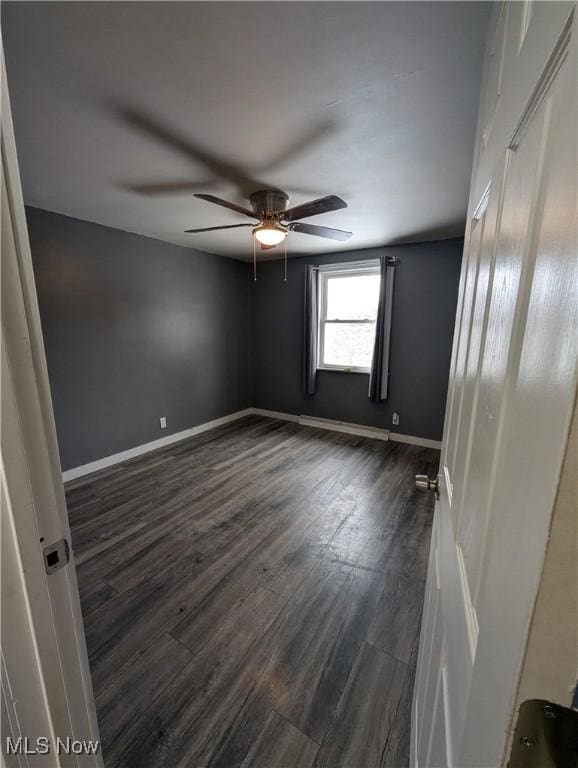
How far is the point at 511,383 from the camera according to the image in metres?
0.41

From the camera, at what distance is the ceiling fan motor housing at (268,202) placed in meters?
2.13

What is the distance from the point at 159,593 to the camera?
167 centimetres

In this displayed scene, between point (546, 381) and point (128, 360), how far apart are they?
364 cm

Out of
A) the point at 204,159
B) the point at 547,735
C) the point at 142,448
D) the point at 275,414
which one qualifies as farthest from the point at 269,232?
the point at 275,414

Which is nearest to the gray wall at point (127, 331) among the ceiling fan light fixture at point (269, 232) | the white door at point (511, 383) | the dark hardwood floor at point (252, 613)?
the dark hardwood floor at point (252, 613)

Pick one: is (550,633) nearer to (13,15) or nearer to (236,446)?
(13,15)

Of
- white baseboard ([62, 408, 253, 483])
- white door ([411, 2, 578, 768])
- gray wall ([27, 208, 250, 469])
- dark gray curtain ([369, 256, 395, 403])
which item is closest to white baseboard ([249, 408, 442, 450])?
dark gray curtain ([369, 256, 395, 403])

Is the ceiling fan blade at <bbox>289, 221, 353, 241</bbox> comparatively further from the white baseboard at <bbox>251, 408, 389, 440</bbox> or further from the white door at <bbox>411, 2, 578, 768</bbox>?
the white baseboard at <bbox>251, 408, 389, 440</bbox>

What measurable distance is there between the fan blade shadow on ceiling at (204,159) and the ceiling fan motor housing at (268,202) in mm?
39

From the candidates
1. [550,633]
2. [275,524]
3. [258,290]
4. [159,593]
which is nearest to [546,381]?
[550,633]

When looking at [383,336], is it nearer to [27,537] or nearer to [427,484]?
[427,484]

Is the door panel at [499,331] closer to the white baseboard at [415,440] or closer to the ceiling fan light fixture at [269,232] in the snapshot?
the ceiling fan light fixture at [269,232]

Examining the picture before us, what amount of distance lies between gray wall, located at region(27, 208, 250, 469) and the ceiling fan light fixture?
1.82 meters

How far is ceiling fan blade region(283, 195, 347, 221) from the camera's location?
5.89 feet
